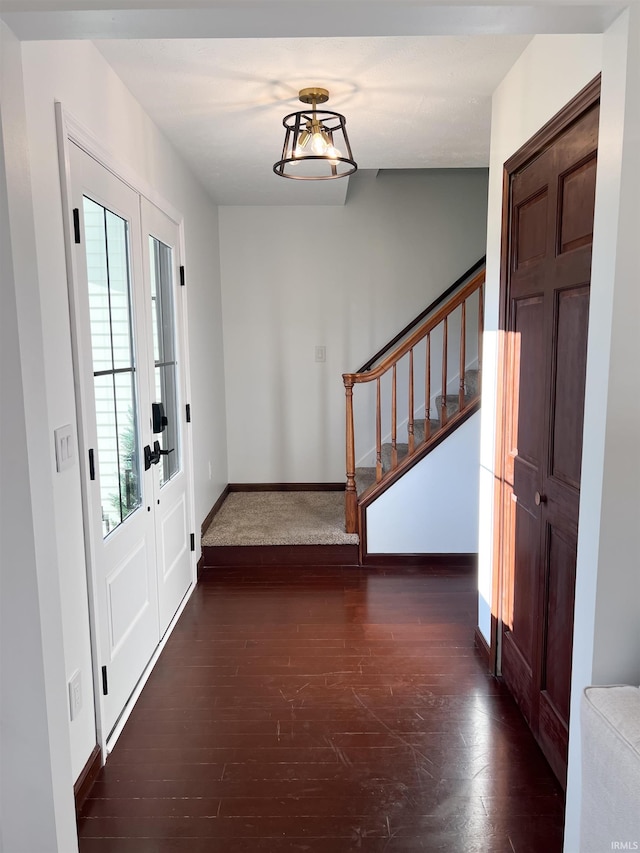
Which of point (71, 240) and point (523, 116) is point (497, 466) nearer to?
point (523, 116)

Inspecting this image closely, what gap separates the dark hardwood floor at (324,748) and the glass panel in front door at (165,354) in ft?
3.00

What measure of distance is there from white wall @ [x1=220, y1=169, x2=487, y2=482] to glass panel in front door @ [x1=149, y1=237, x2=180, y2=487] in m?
1.72

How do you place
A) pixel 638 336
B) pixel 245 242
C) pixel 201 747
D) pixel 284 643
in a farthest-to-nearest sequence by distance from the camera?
pixel 245 242, pixel 284 643, pixel 201 747, pixel 638 336

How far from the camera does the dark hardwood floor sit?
1.81m

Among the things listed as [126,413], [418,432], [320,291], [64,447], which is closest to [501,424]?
[126,413]

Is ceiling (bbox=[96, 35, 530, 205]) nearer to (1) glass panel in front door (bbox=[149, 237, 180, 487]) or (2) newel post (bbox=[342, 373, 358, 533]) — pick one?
(1) glass panel in front door (bbox=[149, 237, 180, 487])

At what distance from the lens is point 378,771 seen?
205cm

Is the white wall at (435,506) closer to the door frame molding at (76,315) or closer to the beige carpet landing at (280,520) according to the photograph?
the beige carpet landing at (280,520)

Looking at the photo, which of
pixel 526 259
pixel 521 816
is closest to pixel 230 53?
pixel 526 259

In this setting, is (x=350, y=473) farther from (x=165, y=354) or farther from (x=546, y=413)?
(x=546, y=413)

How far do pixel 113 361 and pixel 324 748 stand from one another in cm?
166

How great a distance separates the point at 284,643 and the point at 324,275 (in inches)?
121

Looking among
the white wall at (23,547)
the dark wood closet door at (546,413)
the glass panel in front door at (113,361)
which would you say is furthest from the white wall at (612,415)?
the glass panel in front door at (113,361)

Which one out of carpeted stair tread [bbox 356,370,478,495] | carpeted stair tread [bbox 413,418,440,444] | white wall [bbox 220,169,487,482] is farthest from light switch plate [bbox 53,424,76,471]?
white wall [bbox 220,169,487,482]
